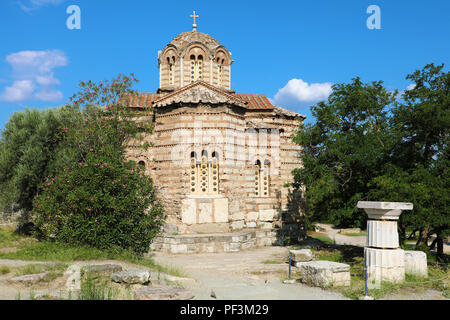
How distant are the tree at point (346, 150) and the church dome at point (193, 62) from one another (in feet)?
22.3

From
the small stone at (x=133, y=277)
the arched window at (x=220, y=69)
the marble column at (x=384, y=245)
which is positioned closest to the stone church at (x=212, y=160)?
the arched window at (x=220, y=69)

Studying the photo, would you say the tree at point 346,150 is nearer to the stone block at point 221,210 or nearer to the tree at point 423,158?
the tree at point 423,158

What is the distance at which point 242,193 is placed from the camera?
54.6ft

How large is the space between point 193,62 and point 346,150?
960 cm

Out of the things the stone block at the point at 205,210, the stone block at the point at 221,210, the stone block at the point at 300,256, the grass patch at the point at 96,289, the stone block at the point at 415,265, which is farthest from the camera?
the stone block at the point at 221,210

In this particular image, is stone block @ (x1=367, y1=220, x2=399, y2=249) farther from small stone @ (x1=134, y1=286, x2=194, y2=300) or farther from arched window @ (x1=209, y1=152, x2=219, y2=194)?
arched window @ (x1=209, y1=152, x2=219, y2=194)

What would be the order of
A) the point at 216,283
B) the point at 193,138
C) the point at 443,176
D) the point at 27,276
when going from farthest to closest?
1. the point at 193,138
2. the point at 443,176
3. the point at 216,283
4. the point at 27,276

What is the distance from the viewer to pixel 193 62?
61.6 feet

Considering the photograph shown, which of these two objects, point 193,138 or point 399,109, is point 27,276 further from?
point 399,109

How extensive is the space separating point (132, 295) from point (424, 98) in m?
10.7

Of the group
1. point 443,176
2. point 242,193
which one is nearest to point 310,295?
point 443,176

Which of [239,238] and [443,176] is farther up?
[443,176]

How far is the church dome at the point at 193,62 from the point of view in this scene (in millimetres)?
18594
